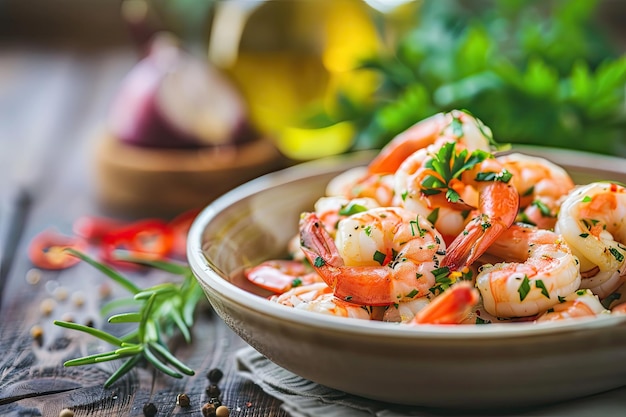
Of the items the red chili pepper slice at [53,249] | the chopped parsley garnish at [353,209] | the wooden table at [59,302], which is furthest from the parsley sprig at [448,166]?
the red chili pepper slice at [53,249]

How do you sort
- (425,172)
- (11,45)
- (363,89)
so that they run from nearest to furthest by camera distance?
(425,172) < (363,89) < (11,45)

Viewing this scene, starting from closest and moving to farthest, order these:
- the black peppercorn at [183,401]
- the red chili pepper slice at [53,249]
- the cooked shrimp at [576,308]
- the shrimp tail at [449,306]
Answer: the shrimp tail at [449,306] → the cooked shrimp at [576,308] → the black peppercorn at [183,401] → the red chili pepper slice at [53,249]

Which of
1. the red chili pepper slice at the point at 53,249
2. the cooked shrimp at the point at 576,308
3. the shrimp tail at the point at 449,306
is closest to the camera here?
the shrimp tail at the point at 449,306

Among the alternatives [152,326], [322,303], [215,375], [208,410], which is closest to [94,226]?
[152,326]

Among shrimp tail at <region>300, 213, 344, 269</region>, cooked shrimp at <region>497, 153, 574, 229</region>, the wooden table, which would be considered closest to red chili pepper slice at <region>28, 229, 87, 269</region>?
the wooden table

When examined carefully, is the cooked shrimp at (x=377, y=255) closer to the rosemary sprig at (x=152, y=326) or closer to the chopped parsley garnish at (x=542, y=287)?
the chopped parsley garnish at (x=542, y=287)

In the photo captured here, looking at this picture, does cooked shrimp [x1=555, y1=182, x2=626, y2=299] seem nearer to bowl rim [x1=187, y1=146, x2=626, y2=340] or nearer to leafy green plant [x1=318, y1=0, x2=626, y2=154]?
bowl rim [x1=187, y1=146, x2=626, y2=340]

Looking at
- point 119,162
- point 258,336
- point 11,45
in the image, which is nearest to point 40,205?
point 119,162

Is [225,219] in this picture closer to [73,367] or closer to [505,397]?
[73,367]
